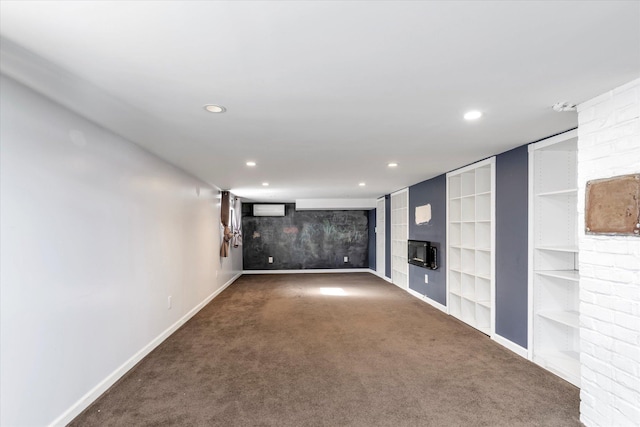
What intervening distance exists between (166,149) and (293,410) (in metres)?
2.62

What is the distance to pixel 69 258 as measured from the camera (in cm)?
221

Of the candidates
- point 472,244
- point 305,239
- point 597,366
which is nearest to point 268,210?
point 305,239

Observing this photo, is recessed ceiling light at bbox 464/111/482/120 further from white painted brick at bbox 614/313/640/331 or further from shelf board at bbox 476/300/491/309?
shelf board at bbox 476/300/491/309

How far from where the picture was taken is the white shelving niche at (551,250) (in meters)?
3.10

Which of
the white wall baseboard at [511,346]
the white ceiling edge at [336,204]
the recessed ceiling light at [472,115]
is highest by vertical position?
the recessed ceiling light at [472,115]

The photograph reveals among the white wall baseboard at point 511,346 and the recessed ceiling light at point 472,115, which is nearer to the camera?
the recessed ceiling light at point 472,115

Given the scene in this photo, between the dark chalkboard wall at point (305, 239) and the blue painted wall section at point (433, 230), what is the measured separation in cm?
348

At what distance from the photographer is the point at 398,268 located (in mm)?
7285

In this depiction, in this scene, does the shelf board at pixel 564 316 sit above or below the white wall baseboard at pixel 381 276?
above

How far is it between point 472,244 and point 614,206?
2.63 metres

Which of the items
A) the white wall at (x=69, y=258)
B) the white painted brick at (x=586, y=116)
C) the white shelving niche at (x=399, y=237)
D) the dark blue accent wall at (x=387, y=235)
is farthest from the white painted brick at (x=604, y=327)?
the dark blue accent wall at (x=387, y=235)

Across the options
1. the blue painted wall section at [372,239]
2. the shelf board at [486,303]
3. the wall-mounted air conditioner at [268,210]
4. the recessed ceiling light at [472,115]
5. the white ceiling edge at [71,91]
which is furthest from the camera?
the wall-mounted air conditioner at [268,210]

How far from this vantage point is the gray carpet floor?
2.22 meters

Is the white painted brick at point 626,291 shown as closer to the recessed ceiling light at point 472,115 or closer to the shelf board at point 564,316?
the shelf board at point 564,316
